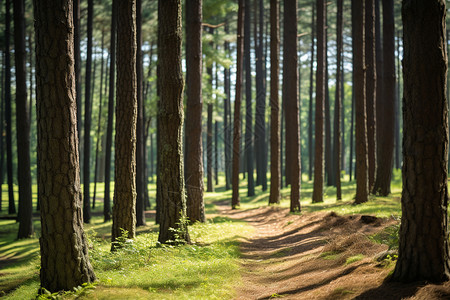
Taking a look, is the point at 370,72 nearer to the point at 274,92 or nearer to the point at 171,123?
the point at 274,92

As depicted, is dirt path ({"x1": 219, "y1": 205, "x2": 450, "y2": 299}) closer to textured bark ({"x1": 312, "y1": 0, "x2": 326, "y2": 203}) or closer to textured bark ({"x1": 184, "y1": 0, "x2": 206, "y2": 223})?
textured bark ({"x1": 184, "y1": 0, "x2": 206, "y2": 223})

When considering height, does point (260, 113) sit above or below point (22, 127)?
above

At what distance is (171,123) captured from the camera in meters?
8.85

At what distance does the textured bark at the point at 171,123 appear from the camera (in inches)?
347

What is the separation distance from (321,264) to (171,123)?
14.8ft

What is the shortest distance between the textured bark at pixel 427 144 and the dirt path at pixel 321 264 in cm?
34

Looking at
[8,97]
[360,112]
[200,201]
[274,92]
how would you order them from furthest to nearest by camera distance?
[8,97] < [274,92] < [360,112] < [200,201]

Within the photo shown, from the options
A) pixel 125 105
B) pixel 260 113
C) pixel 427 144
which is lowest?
A: pixel 427 144

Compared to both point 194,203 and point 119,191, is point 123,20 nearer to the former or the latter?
point 119,191

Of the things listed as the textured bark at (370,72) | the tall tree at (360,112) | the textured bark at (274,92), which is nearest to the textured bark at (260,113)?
the textured bark at (274,92)

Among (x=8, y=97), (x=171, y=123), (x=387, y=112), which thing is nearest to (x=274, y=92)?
(x=387, y=112)

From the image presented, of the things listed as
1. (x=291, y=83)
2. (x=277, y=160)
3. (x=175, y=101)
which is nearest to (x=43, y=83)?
(x=175, y=101)

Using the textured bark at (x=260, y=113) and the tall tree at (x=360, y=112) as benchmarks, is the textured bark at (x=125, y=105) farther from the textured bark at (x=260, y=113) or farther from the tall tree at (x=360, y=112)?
the textured bark at (x=260, y=113)

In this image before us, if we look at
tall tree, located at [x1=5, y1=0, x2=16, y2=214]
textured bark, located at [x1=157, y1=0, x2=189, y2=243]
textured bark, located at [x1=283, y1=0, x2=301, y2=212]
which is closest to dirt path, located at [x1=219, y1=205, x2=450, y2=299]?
textured bark, located at [x1=157, y1=0, x2=189, y2=243]
